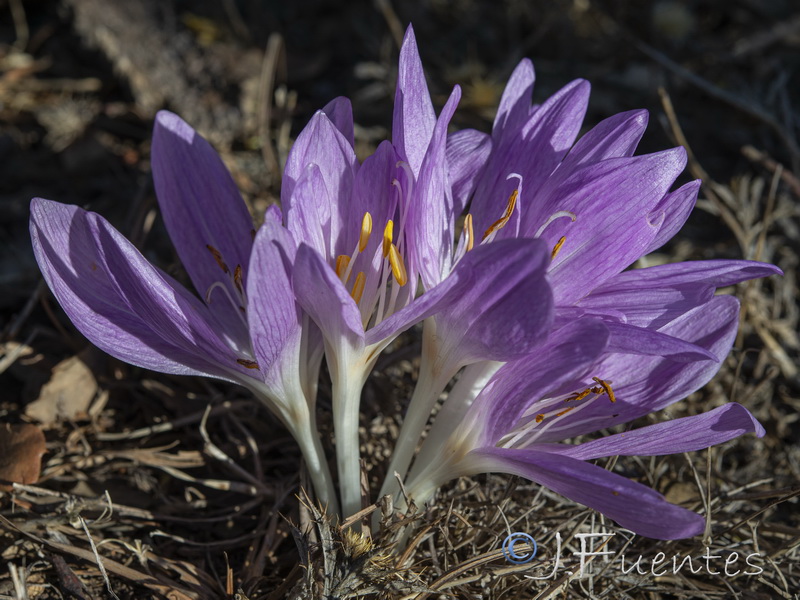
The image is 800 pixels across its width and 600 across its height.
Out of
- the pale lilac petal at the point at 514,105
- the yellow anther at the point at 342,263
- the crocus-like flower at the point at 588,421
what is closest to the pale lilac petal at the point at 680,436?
the crocus-like flower at the point at 588,421

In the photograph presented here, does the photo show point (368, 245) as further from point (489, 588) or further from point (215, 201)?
point (489, 588)

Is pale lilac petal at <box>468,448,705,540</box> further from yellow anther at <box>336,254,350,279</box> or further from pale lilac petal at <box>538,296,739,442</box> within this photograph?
yellow anther at <box>336,254,350,279</box>

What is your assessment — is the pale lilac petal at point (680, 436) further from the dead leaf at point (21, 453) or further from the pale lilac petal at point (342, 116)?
the dead leaf at point (21, 453)

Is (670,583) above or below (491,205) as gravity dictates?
below

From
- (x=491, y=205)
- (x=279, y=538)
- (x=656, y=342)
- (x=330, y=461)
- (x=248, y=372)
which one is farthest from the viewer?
(x=330, y=461)

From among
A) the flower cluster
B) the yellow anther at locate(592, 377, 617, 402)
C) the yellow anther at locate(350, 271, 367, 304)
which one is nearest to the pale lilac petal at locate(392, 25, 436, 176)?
the flower cluster

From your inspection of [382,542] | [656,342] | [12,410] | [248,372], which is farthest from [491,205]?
[12,410]

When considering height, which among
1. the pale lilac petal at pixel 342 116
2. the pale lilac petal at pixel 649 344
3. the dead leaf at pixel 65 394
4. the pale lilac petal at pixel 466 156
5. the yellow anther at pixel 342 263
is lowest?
the dead leaf at pixel 65 394
